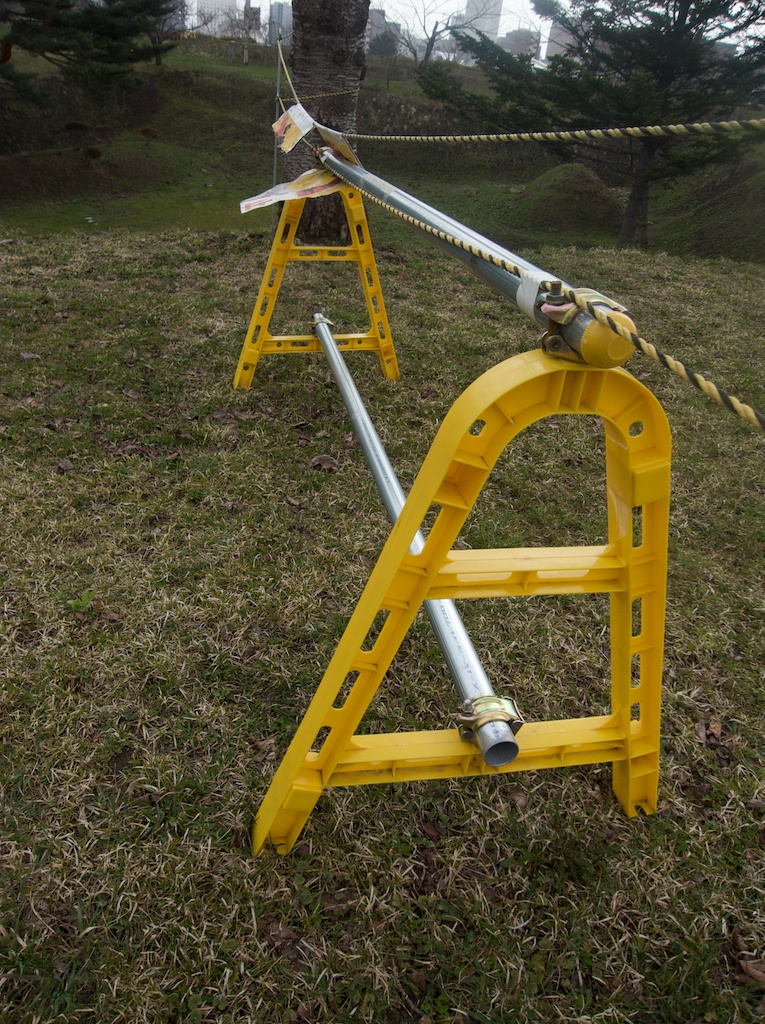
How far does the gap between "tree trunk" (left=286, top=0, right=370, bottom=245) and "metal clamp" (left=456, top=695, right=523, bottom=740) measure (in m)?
6.37

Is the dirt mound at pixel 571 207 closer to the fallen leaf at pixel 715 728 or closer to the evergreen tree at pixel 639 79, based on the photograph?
the evergreen tree at pixel 639 79

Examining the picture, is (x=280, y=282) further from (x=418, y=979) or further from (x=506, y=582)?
(x=418, y=979)

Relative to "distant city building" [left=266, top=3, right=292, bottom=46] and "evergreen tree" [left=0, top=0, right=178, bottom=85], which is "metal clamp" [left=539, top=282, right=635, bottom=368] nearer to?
"evergreen tree" [left=0, top=0, right=178, bottom=85]

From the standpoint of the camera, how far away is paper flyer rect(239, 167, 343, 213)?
3377mm

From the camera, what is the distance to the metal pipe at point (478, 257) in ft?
4.16

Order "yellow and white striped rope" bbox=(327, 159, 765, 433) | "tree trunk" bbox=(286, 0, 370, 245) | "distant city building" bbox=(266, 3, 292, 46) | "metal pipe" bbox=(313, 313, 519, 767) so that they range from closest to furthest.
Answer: "yellow and white striped rope" bbox=(327, 159, 765, 433) → "metal pipe" bbox=(313, 313, 519, 767) → "tree trunk" bbox=(286, 0, 370, 245) → "distant city building" bbox=(266, 3, 292, 46)

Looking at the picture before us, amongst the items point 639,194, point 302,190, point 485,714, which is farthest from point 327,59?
point 639,194

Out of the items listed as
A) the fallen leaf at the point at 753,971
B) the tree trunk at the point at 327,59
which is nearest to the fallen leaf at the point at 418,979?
the fallen leaf at the point at 753,971

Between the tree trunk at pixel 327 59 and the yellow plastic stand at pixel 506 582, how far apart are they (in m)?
6.20

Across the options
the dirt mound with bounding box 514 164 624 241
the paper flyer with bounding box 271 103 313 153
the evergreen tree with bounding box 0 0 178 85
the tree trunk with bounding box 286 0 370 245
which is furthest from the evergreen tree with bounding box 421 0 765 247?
the paper flyer with bounding box 271 103 313 153

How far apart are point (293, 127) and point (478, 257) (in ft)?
9.15

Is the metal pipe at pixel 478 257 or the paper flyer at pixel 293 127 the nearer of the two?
the metal pipe at pixel 478 257

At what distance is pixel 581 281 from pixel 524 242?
555 centimetres

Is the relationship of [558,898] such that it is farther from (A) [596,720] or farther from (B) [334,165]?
(B) [334,165]
